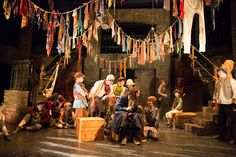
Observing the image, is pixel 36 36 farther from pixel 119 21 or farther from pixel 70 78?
pixel 119 21

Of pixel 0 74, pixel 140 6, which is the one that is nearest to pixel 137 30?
pixel 140 6

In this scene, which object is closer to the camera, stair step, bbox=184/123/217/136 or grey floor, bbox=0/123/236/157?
grey floor, bbox=0/123/236/157

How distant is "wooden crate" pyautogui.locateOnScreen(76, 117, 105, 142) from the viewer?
16.4 ft

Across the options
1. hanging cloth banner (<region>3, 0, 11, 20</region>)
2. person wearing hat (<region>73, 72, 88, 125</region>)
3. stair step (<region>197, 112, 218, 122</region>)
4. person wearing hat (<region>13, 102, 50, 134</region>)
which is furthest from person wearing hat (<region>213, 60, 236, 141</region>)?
hanging cloth banner (<region>3, 0, 11, 20</region>)

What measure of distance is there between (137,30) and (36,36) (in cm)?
699

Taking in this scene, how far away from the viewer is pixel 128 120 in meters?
5.00

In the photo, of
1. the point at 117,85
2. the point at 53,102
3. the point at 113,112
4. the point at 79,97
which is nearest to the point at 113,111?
the point at 113,112

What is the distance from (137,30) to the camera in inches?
536

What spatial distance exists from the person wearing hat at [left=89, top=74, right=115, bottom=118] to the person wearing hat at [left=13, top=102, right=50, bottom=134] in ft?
5.29

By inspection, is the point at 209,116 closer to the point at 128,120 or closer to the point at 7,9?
the point at 128,120

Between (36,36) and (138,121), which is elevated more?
(36,36)

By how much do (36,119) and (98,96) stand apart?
2203 mm

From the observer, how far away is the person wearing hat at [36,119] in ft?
20.0

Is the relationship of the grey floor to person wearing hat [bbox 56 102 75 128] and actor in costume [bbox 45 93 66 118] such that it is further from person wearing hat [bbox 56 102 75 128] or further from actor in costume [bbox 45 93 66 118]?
actor in costume [bbox 45 93 66 118]
